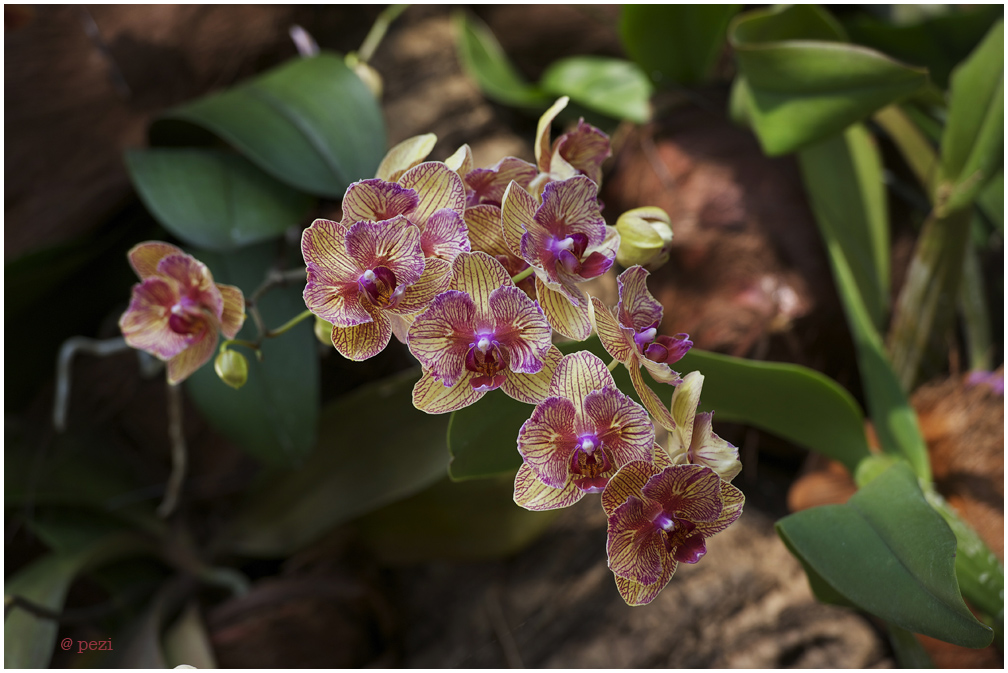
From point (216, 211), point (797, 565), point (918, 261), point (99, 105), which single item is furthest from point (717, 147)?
point (99, 105)

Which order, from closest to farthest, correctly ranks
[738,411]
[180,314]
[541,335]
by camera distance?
[541,335] < [180,314] < [738,411]

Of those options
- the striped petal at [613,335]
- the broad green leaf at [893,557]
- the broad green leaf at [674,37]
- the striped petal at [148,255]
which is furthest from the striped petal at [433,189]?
the broad green leaf at [674,37]

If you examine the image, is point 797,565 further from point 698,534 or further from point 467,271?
point 467,271

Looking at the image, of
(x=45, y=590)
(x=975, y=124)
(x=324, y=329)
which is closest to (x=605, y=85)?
(x=975, y=124)

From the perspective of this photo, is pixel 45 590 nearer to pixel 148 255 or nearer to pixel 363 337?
pixel 148 255

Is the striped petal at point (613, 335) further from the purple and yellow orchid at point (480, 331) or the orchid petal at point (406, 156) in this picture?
the orchid petal at point (406, 156)
